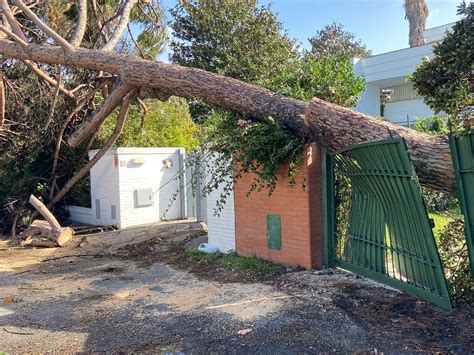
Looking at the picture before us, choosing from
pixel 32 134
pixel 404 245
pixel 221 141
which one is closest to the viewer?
pixel 404 245

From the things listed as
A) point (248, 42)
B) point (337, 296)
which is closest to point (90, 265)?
point (337, 296)

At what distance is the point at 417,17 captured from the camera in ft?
82.9

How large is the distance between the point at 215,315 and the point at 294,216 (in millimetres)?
2352

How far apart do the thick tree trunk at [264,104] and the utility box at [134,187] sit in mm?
4636

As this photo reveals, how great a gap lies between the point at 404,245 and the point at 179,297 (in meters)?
3.11

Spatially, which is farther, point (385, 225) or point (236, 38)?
point (236, 38)

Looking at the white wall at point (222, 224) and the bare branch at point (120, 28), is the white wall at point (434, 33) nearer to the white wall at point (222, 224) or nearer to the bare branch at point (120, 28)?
the bare branch at point (120, 28)

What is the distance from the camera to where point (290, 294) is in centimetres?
596

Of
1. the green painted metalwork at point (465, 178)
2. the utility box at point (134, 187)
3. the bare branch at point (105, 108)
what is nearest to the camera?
the green painted metalwork at point (465, 178)

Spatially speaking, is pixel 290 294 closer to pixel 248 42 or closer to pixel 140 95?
pixel 140 95

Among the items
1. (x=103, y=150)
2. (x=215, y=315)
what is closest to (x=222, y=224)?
(x=215, y=315)

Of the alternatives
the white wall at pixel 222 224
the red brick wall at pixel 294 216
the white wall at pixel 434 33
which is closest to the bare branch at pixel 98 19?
the white wall at pixel 222 224

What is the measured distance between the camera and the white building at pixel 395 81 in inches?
838

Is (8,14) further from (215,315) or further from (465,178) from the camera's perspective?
(465,178)
